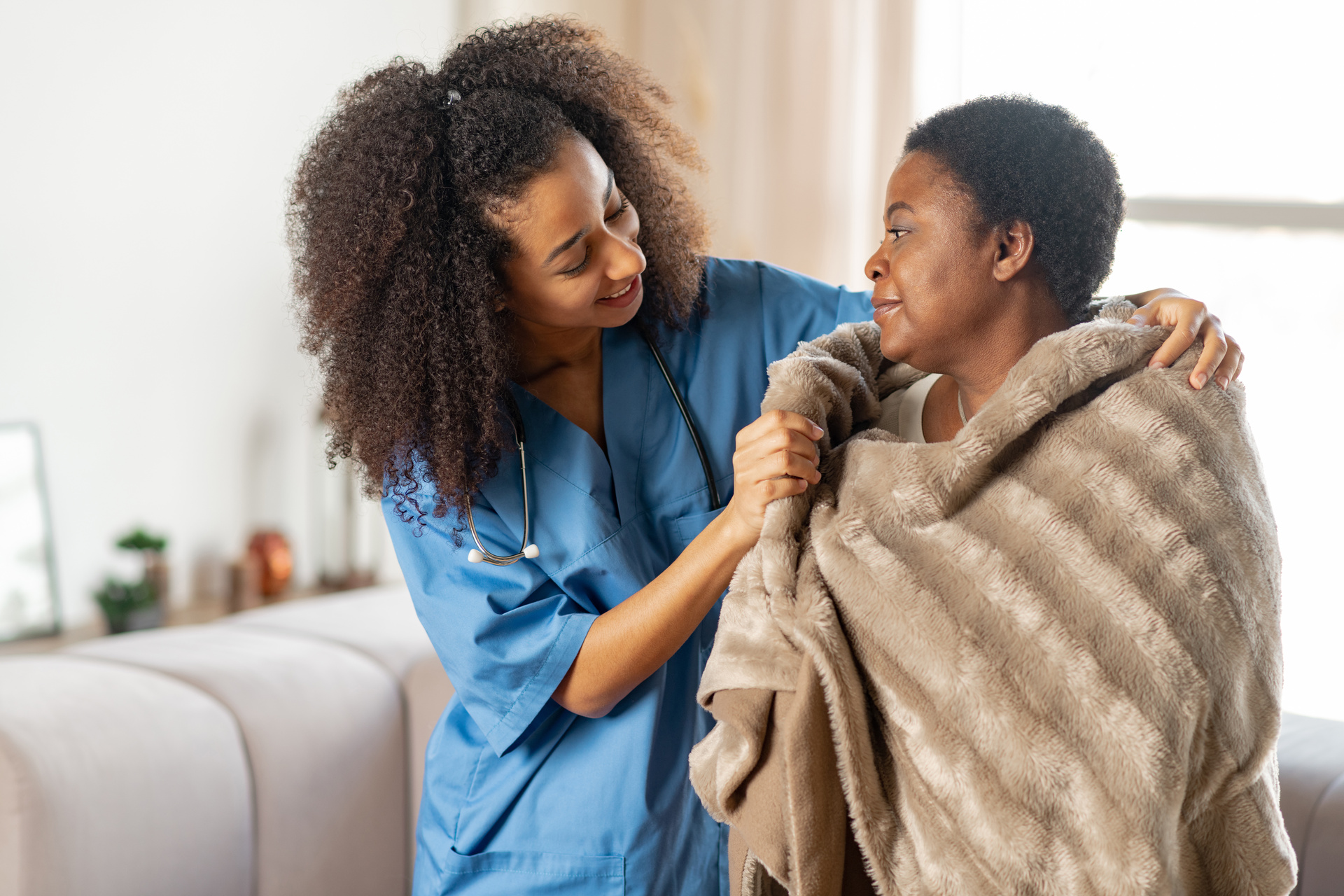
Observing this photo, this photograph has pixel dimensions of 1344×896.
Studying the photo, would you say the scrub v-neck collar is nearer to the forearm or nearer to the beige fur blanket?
the forearm

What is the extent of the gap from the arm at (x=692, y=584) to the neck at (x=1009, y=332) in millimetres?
174

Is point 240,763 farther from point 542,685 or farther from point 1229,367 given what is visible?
point 1229,367

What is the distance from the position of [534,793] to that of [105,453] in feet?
6.52

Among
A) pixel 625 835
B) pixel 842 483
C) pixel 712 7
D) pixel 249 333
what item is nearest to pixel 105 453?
pixel 249 333

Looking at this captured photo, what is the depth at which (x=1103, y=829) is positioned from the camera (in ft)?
2.61

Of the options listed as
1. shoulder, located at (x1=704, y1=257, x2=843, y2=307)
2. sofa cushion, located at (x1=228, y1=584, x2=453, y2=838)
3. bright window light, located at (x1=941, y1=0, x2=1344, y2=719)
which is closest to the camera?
shoulder, located at (x1=704, y1=257, x2=843, y2=307)

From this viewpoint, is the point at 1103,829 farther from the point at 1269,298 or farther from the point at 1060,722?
the point at 1269,298

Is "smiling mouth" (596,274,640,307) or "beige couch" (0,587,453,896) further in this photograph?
"beige couch" (0,587,453,896)

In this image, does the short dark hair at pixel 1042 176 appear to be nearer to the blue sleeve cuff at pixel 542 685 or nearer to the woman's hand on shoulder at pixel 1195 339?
the woman's hand on shoulder at pixel 1195 339

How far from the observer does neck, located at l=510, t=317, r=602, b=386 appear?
1.29 metres

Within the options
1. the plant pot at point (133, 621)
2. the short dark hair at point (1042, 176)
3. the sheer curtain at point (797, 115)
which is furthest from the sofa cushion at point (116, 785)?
the sheer curtain at point (797, 115)

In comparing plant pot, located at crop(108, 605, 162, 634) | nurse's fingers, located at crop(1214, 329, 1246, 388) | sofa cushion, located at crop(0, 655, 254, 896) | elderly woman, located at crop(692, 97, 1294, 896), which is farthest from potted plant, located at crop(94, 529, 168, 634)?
nurse's fingers, located at crop(1214, 329, 1246, 388)

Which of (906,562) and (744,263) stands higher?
(744,263)

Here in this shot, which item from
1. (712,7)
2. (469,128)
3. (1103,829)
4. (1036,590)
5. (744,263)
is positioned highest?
(712,7)
